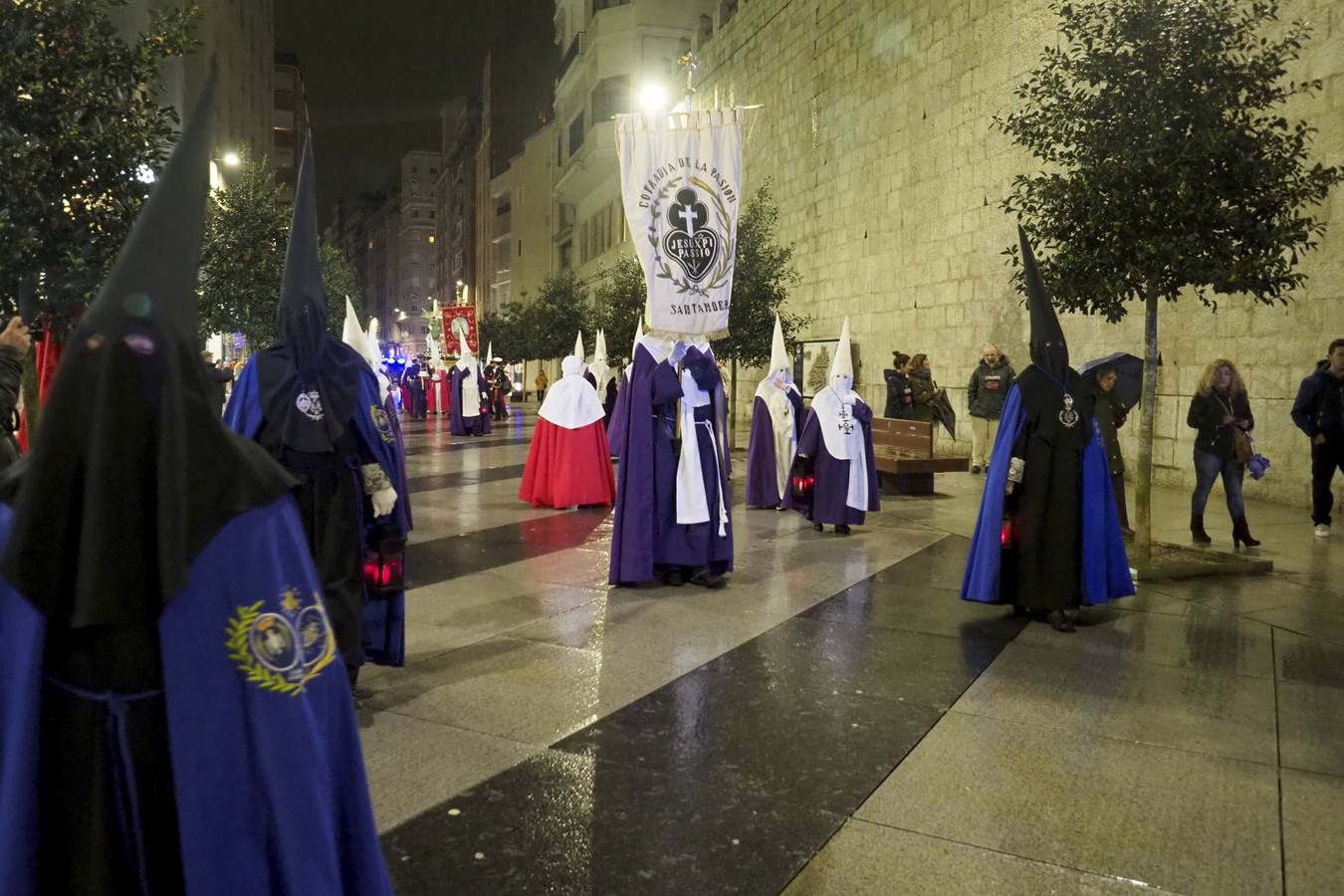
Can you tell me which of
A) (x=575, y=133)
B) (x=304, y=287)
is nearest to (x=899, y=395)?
(x=304, y=287)

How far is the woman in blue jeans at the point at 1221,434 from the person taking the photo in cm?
872

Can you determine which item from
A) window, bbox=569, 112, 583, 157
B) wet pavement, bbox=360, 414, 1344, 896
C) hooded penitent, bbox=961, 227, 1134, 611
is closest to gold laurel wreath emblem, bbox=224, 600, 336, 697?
wet pavement, bbox=360, 414, 1344, 896

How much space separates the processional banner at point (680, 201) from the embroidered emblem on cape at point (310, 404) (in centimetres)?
325

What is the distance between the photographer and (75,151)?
705 cm

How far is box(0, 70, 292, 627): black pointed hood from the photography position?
1.58 m

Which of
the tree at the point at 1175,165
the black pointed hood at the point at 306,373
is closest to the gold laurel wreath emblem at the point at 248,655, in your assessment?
the black pointed hood at the point at 306,373

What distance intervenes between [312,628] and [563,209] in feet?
187

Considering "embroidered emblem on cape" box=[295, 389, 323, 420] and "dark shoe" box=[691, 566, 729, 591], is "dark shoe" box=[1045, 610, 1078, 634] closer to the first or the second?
"dark shoe" box=[691, 566, 729, 591]

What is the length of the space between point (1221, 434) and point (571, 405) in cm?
663

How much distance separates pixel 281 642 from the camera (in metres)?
1.74

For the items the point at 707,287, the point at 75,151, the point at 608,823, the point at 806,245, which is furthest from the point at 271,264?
the point at 608,823

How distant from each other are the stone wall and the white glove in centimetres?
1025

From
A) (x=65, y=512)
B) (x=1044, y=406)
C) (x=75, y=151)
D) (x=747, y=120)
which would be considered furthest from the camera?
(x=747, y=120)

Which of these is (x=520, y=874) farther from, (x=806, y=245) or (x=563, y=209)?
(x=563, y=209)
